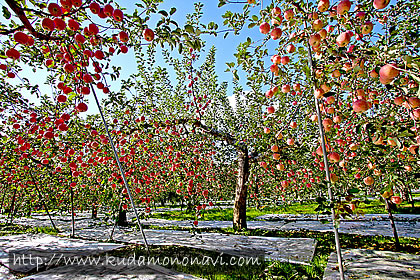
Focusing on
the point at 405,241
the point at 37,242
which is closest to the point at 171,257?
the point at 37,242

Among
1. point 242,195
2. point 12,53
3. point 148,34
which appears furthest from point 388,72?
point 242,195

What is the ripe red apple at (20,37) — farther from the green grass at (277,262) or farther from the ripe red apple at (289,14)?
the green grass at (277,262)

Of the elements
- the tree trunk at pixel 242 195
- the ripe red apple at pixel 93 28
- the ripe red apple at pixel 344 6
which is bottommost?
the tree trunk at pixel 242 195

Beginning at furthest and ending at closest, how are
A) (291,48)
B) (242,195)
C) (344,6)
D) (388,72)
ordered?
(242,195)
(291,48)
(344,6)
(388,72)

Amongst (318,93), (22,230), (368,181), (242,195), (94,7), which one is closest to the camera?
(318,93)

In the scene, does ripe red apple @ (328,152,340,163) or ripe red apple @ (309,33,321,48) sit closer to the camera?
ripe red apple @ (309,33,321,48)

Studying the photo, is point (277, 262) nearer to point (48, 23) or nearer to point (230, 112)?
point (48, 23)

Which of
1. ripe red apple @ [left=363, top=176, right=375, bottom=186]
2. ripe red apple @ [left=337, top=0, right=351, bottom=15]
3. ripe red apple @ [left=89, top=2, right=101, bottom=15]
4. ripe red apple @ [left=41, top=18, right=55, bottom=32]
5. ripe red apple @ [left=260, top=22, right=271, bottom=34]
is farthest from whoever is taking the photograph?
ripe red apple @ [left=363, top=176, right=375, bottom=186]

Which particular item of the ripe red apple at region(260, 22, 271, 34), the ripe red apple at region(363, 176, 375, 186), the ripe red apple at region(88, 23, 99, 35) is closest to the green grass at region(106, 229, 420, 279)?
the ripe red apple at region(363, 176, 375, 186)

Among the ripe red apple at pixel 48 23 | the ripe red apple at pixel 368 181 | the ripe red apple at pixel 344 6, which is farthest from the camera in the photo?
the ripe red apple at pixel 368 181

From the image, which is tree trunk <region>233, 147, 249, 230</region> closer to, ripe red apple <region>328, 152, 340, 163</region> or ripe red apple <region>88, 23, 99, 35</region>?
ripe red apple <region>328, 152, 340, 163</region>

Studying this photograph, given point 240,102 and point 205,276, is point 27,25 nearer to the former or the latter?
point 205,276

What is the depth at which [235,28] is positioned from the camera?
182 centimetres

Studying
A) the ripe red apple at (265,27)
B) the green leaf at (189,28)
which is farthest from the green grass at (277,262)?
the green leaf at (189,28)
